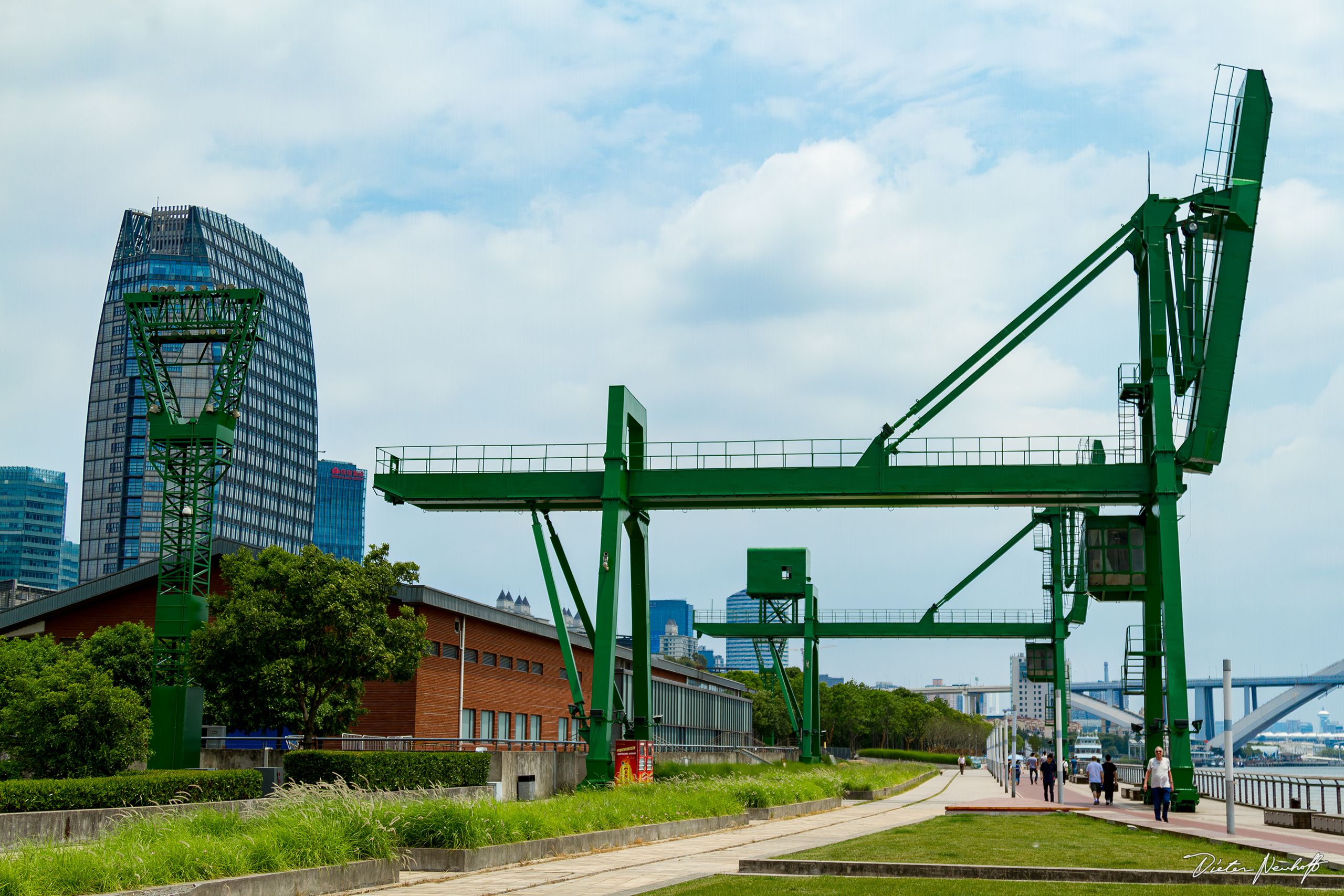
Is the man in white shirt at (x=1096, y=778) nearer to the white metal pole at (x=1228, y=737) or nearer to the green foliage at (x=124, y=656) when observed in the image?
the white metal pole at (x=1228, y=737)

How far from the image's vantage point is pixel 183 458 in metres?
34.3

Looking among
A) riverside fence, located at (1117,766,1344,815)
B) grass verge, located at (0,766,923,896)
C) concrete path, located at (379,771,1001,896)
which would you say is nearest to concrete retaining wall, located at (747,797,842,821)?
concrete path, located at (379,771,1001,896)

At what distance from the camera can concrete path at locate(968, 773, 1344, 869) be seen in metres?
17.6

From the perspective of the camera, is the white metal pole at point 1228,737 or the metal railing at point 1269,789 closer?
the white metal pole at point 1228,737

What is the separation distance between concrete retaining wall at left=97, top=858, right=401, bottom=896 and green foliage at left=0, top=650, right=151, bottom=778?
11608 millimetres

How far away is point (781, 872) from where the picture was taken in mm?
15039

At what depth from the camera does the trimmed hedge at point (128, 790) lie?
19.8 m

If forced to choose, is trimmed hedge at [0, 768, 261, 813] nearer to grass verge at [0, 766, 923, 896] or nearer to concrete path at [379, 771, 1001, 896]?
grass verge at [0, 766, 923, 896]

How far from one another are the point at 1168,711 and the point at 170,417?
2744 cm

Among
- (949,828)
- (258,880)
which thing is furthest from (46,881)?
(949,828)

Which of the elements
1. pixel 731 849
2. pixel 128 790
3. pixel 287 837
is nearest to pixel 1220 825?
pixel 731 849

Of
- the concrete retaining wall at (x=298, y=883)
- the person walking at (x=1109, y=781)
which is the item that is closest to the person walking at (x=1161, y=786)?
the person walking at (x=1109, y=781)

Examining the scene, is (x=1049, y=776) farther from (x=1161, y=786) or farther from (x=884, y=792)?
(x=1161, y=786)

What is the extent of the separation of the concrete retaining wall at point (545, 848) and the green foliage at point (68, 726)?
32.7ft
